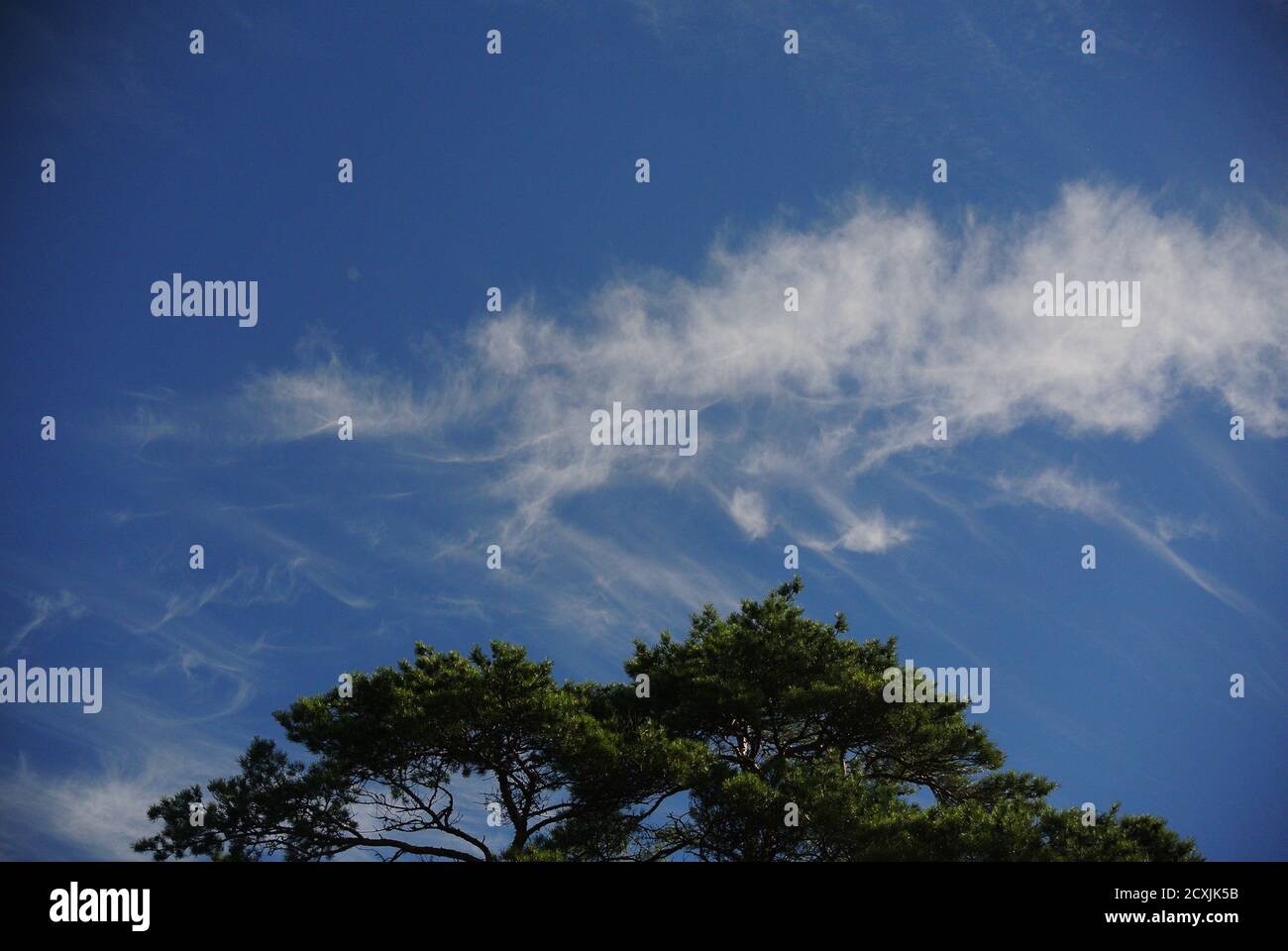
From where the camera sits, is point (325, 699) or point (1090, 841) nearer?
point (1090, 841)

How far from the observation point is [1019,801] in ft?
57.4

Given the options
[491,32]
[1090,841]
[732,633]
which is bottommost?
[1090,841]

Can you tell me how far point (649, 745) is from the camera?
17.2 m

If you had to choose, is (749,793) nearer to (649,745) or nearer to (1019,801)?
(649,745)

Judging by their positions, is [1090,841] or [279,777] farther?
[279,777]
